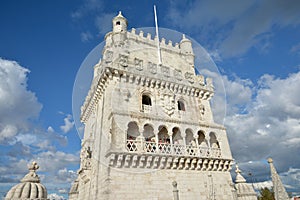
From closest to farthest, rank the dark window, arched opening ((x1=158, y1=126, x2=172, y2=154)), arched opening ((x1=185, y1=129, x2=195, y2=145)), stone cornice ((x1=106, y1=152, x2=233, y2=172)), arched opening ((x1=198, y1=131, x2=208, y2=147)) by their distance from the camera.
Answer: stone cornice ((x1=106, y1=152, x2=233, y2=172)) → arched opening ((x1=158, y1=126, x2=172, y2=154)) → arched opening ((x1=185, y1=129, x2=195, y2=145)) → the dark window → arched opening ((x1=198, y1=131, x2=208, y2=147))

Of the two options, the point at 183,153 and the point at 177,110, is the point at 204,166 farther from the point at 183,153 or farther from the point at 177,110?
the point at 177,110

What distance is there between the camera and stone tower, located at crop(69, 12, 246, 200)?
50.1 ft

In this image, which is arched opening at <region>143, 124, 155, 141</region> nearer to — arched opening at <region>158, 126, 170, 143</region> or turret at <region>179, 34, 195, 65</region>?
arched opening at <region>158, 126, 170, 143</region>

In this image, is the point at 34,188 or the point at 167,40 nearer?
the point at 34,188

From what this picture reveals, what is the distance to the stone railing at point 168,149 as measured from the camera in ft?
52.4

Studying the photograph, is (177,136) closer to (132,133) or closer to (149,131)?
(149,131)

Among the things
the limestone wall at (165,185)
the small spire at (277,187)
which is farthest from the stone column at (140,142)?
the small spire at (277,187)

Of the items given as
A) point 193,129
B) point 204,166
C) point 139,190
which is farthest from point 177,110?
point 139,190

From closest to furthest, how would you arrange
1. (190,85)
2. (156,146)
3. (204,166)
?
(156,146) → (204,166) → (190,85)

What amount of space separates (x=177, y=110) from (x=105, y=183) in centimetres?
954

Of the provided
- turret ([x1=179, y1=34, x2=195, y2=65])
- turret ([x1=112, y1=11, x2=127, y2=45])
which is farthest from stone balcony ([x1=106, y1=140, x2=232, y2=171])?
turret ([x1=179, y1=34, x2=195, y2=65])

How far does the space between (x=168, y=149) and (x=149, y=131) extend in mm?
2326

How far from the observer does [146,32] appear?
2425 cm

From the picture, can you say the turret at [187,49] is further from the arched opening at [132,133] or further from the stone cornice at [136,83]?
the arched opening at [132,133]
